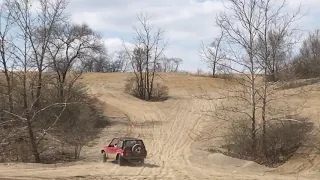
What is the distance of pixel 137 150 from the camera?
22.6 metres

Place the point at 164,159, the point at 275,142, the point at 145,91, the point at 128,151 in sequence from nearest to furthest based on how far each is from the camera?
the point at 128,151, the point at 164,159, the point at 275,142, the point at 145,91

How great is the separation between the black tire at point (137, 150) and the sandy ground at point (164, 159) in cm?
62

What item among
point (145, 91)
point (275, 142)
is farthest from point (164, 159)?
point (145, 91)

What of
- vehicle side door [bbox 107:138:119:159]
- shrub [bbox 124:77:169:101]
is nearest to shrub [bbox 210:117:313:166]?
vehicle side door [bbox 107:138:119:159]

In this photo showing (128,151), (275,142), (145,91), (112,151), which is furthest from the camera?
(145,91)

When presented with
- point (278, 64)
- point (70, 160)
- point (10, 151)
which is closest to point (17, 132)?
point (10, 151)

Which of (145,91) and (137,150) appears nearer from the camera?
(137,150)

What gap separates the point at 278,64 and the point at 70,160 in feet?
48.0

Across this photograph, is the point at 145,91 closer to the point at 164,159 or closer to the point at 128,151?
the point at 164,159

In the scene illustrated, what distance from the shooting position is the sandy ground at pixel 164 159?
2000 centimetres

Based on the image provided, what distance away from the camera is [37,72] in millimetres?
28828

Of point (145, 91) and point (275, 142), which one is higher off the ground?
point (145, 91)

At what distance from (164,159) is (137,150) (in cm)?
308

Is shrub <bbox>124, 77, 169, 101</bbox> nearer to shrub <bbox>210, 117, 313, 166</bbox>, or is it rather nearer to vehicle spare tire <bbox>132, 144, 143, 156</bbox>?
shrub <bbox>210, 117, 313, 166</bbox>
